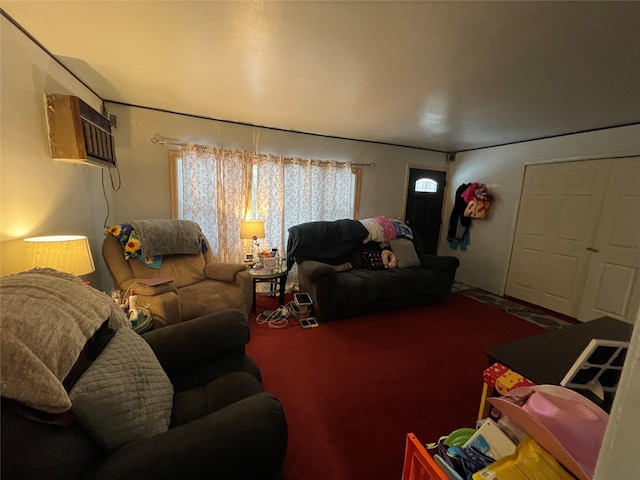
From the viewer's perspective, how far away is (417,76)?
5.99 ft

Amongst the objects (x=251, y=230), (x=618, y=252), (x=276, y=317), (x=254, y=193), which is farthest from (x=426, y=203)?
(x=276, y=317)

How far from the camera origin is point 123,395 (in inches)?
32.4

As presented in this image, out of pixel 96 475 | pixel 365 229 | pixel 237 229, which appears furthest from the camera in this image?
pixel 365 229

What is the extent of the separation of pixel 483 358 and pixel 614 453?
88.8 inches

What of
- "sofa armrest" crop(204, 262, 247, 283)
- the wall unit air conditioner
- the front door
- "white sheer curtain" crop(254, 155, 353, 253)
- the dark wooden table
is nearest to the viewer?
the dark wooden table

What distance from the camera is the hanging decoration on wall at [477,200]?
3855 millimetres

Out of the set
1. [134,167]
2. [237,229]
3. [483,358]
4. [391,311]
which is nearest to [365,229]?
[391,311]

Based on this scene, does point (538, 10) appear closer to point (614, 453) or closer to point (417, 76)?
point (417, 76)

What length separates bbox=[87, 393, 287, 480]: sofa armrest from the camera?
0.68 m

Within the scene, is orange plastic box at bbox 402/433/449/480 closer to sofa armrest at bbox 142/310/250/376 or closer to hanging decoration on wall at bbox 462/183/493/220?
sofa armrest at bbox 142/310/250/376

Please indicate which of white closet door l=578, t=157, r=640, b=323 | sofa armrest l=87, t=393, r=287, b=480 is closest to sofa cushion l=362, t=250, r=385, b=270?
white closet door l=578, t=157, r=640, b=323

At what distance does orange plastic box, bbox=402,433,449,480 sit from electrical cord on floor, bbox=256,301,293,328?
1988 mm

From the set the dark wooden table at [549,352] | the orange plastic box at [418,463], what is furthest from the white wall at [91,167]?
the dark wooden table at [549,352]

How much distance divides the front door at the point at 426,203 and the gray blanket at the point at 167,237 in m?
3.26
